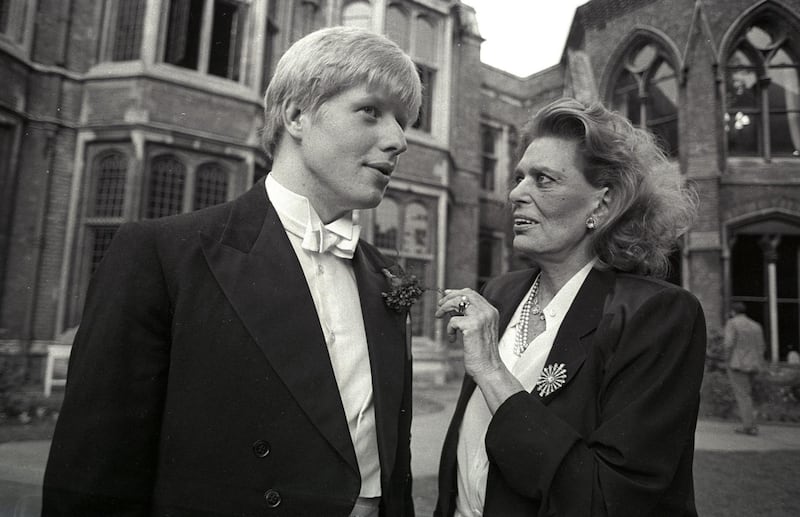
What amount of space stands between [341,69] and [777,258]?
882 cm

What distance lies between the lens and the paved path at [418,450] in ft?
9.83

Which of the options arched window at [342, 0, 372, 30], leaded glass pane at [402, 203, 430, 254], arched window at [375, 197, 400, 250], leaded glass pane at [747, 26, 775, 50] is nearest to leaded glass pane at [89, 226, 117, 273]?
arched window at [375, 197, 400, 250]

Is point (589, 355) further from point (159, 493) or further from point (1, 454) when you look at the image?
point (1, 454)

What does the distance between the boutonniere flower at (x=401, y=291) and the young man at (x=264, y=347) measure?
0.09 meters

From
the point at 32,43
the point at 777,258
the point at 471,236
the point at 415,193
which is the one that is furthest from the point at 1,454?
the point at 777,258

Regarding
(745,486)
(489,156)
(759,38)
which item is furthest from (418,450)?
(489,156)

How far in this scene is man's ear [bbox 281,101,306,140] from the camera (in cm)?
139

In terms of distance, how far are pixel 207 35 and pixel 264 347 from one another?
298 inches

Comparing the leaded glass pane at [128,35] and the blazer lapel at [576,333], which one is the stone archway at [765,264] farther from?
the leaded glass pane at [128,35]

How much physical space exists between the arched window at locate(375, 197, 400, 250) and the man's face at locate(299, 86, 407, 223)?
25.2ft

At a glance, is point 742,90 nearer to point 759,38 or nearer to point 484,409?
point 759,38

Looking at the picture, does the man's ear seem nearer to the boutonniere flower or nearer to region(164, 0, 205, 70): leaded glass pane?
the boutonniere flower

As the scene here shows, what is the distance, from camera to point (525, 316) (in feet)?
6.14

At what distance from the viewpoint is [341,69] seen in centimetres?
132
